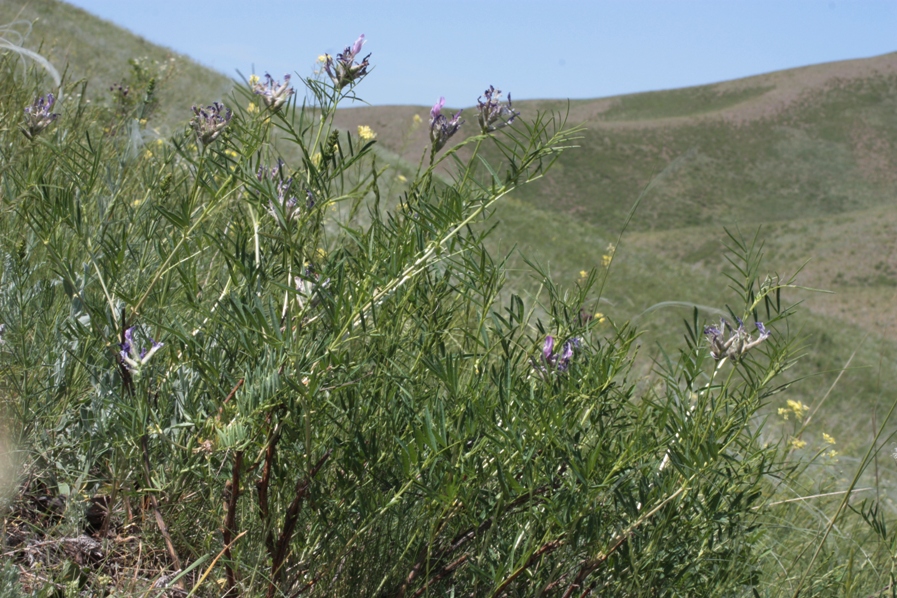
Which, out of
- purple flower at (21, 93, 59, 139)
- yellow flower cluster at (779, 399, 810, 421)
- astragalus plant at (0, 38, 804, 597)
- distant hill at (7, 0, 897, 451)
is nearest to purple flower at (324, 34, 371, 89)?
astragalus plant at (0, 38, 804, 597)

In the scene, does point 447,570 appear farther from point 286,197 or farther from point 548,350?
point 286,197

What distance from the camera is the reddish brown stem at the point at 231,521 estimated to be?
112 cm

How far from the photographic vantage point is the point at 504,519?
1.29 m

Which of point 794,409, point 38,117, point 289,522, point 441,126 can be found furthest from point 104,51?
point 289,522

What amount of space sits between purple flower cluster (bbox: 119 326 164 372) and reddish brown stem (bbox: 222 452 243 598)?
0.20 meters

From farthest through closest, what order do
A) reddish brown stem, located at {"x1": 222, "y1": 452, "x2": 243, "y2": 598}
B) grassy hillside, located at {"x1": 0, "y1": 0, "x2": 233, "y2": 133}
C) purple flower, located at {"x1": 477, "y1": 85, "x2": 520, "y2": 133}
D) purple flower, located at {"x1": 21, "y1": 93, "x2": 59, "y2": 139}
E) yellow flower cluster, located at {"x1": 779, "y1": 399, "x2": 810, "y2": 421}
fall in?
grassy hillside, located at {"x1": 0, "y1": 0, "x2": 233, "y2": 133} → yellow flower cluster, located at {"x1": 779, "y1": 399, "x2": 810, "y2": 421} → purple flower, located at {"x1": 21, "y1": 93, "x2": 59, "y2": 139} → purple flower, located at {"x1": 477, "y1": 85, "x2": 520, "y2": 133} → reddish brown stem, located at {"x1": 222, "y1": 452, "x2": 243, "y2": 598}

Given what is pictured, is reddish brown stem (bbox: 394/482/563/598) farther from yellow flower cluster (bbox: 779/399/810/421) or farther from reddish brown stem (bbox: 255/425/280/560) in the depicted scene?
yellow flower cluster (bbox: 779/399/810/421)

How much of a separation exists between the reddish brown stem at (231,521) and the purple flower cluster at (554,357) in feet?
1.68

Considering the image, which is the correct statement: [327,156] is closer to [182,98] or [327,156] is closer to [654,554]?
[654,554]

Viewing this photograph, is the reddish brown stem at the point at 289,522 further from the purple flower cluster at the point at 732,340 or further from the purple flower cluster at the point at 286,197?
the purple flower cluster at the point at 732,340

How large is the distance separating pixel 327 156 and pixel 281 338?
0.32 metres

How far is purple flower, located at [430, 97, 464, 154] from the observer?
1.24 m

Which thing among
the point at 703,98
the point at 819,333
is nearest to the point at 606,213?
the point at 703,98

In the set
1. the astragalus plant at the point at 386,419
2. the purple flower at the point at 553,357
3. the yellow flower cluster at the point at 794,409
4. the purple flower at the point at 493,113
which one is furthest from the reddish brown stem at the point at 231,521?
the yellow flower cluster at the point at 794,409
